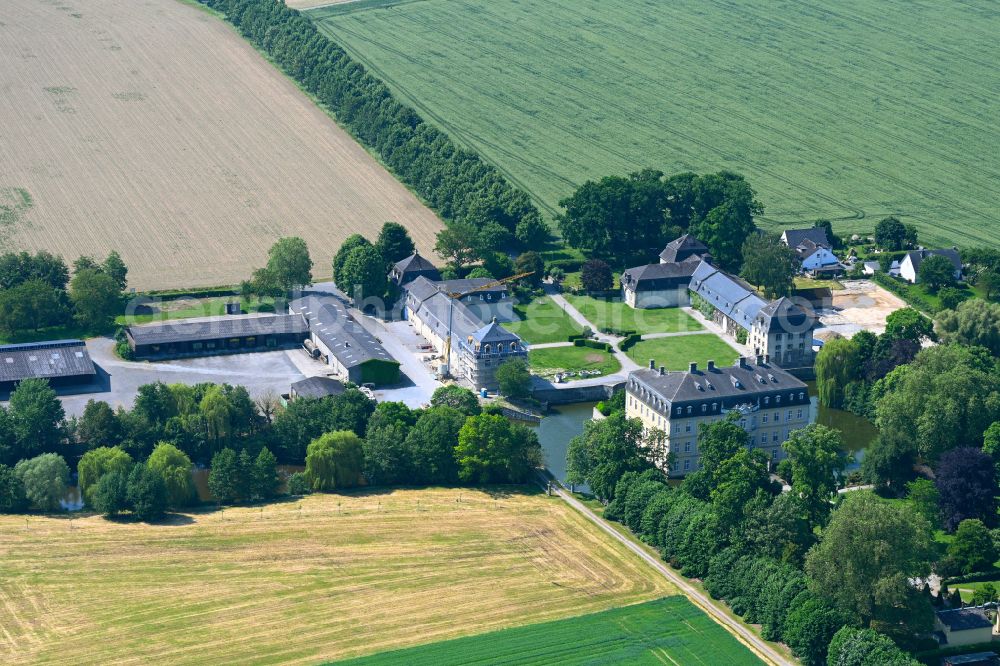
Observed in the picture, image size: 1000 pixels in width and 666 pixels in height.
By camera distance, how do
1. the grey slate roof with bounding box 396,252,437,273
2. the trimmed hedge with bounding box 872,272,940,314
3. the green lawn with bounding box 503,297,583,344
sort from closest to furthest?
the green lawn with bounding box 503,297,583,344, the trimmed hedge with bounding box 872,272,940,314, the grey slate roof with bounding box 396,252,437,273

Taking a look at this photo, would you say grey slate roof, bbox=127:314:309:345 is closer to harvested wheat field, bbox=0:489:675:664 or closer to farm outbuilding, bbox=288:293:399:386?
farm outbuilding, bbox=288:293:399:386

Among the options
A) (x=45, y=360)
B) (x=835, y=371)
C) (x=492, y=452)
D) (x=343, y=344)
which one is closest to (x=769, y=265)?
(x=835, y=371)

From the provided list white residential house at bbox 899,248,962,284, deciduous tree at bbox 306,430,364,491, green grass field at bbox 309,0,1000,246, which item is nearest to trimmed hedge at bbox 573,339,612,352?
deciduous tree at bbox 306,430,364,491

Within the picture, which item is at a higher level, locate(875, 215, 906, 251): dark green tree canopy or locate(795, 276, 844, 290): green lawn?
locate(875, 215, 906, 251): dark green tree canopy

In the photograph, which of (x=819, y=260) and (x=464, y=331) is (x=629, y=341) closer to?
(x=464, y=331)

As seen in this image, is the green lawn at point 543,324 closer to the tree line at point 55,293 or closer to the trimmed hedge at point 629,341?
the trimmed hedge at point 629,341
